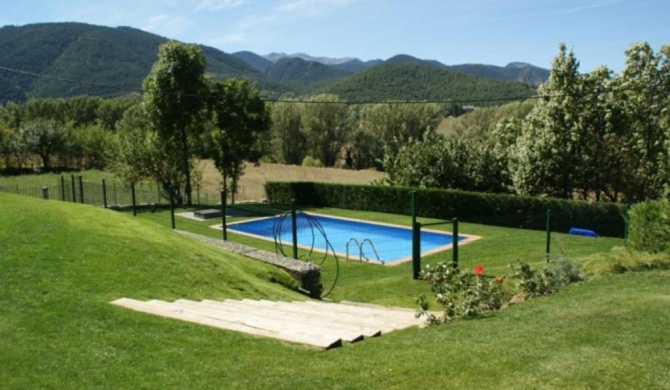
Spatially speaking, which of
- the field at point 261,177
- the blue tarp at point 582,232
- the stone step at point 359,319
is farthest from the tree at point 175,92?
the stone step at point 359,319

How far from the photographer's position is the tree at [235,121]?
98.6ft

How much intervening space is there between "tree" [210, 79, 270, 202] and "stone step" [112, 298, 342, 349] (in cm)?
2401

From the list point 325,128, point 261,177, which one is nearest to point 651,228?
point 261,177

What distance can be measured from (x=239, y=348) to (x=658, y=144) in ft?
76.7

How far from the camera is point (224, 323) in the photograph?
582 cm

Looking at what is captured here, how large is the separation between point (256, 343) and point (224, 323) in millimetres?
682

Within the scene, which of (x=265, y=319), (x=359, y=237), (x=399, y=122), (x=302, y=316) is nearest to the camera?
(x=265, y=319)

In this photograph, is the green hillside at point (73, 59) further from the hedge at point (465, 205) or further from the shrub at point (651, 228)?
the shrub at point (651, 228)

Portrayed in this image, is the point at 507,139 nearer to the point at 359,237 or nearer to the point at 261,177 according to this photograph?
the point at 359,237

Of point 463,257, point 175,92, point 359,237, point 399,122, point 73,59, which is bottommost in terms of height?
point 359,237

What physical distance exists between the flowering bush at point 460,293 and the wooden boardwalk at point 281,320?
50cm

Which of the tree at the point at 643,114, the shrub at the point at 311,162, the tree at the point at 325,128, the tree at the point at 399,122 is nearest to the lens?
the tree at the point at 643,114

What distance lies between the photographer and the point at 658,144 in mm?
23078

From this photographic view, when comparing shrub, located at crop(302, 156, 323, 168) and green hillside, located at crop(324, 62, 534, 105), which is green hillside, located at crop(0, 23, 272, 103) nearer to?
green hillside, located at crop(324, 62, 534, 105)
